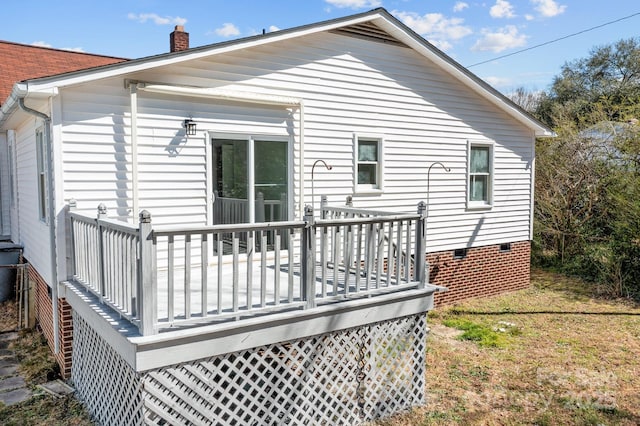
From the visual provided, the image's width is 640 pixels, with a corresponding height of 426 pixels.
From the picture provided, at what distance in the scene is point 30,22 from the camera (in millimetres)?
19297

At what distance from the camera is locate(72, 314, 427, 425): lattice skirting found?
399cm

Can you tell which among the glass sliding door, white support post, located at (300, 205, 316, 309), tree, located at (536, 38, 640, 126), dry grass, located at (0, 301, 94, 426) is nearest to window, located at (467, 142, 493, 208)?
the glass sliding door

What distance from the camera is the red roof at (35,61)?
1190 cm

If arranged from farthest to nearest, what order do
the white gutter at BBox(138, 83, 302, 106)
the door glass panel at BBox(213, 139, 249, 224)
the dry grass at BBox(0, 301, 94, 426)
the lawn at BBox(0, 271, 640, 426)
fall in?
1. the door glass panel at BBox(213, 139, 249, 224)
2. the white gutter at BBox(138, 83, 302, 106)
3. the lawn at BBox(0, 271, 640, 426)
4. the dry grass at BBox(0, 301, 94, 426)

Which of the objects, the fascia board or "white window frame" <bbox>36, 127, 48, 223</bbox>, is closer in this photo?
the fascia board

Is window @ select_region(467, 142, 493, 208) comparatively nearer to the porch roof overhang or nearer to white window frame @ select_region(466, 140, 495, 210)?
white window frame @ select_region(466, 140, 495, 210)

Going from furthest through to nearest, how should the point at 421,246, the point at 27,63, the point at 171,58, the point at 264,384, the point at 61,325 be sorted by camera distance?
the point at 27,63, the point at 171,58, the point at 61,325, the point at 421,246, the point at 264,384

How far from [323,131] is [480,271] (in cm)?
500

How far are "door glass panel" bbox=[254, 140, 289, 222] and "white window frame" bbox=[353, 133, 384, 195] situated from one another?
1371mm

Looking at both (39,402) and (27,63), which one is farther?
(27,63)

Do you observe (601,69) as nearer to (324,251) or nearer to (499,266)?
(499,266)

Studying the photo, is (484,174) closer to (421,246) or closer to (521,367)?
(521,367)

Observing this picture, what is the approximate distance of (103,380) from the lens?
4824 millimetres

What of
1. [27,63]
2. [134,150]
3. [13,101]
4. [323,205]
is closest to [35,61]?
[27,63]
